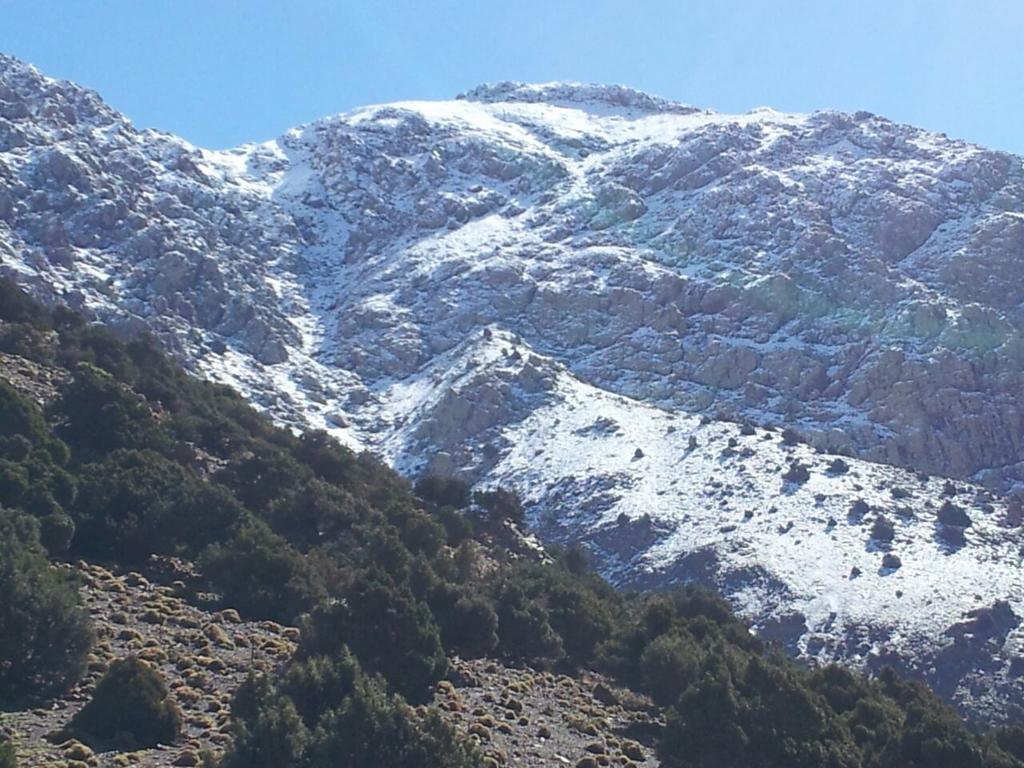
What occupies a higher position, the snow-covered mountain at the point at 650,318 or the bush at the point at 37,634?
the snow-covered mountain at the point at 650,318

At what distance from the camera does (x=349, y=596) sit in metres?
30.0

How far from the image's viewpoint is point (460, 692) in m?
30.4

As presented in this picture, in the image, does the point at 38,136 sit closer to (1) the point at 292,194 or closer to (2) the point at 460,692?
(1) the point at 292,194

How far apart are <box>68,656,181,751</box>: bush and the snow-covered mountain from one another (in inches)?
1985

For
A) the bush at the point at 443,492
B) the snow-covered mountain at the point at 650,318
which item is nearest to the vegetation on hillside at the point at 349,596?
the bush at the point at 443,492

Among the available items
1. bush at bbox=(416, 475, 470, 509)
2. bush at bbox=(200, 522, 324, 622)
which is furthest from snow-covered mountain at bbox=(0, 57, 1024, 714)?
bush at bbox=(200, 522, 324, 622)

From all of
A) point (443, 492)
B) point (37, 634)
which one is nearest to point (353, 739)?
point (37, 634)

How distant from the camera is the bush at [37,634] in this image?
23.9 m

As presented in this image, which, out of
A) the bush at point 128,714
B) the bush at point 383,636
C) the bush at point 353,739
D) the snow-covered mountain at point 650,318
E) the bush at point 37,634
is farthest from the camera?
the snow-covered mountain at point 650,318

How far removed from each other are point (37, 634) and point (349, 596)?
309 inches

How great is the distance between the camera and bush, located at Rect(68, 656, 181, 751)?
22.2 m

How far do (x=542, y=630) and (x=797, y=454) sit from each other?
61943 millimetres

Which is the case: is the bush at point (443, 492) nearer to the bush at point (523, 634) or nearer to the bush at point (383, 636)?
the bush at point (523, 634)

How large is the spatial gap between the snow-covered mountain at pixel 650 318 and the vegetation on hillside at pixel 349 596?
2444cm
